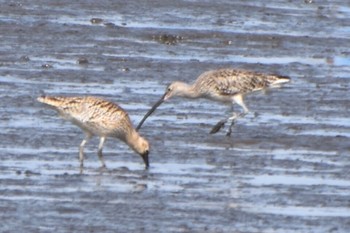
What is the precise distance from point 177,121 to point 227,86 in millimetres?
872

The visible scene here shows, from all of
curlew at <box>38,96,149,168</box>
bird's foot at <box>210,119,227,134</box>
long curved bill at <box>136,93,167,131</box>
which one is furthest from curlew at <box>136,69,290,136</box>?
curlew at <box>38,96,149,168</box>

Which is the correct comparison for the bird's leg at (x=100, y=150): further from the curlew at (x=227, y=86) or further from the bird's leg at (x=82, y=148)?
the curlew at (x=227, y=86)

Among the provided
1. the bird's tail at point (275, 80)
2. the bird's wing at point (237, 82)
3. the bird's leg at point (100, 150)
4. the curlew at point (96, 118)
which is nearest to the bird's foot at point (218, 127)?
the bird's wing at point (237, 82)

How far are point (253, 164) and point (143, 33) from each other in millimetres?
7435

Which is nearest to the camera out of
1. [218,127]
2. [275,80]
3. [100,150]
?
[100,150]

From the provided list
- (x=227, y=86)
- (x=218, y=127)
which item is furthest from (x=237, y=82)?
(x=218, y=127)

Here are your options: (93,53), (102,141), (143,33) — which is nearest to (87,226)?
(102,141)

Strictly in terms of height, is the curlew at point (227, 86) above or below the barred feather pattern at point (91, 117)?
below

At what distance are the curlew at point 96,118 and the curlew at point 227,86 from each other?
185 centimetres

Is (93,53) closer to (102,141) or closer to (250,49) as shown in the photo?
(250,49)

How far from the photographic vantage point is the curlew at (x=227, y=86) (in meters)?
15.7

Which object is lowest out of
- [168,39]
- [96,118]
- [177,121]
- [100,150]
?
[168,39]

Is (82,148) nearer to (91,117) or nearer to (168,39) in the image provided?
(91,117)

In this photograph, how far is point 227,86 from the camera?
16.0 metres
